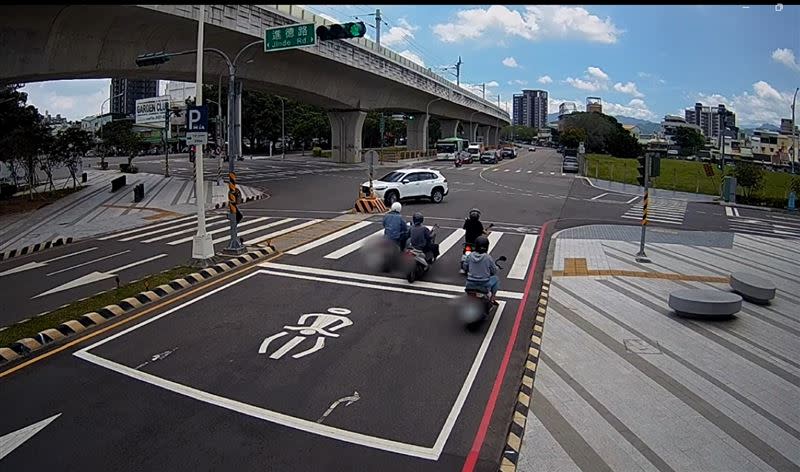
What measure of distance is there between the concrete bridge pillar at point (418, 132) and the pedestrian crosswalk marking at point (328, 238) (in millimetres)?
58373

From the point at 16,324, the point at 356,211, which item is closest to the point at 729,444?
the point at 16,324

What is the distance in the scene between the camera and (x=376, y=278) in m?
13.1

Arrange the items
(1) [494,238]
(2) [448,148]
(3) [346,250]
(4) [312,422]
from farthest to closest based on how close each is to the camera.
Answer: (2) [448,148] → (1) [494,238] → (3) [346,250] → (4) [312,422]

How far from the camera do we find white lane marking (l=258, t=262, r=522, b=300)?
1230cm

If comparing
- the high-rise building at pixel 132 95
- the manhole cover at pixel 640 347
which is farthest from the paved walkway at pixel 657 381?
the high-rise building at pixel 132 95

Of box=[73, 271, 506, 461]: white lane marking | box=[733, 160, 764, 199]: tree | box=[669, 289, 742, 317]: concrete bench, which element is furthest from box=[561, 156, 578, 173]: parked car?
box=[73, 271, 506, 461]: white lane marking

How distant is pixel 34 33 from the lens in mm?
22828

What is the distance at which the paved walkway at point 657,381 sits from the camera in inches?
242

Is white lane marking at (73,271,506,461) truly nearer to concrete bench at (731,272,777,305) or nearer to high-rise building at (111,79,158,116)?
concrete bench at (731,272,777,305)

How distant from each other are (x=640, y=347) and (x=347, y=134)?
2077 inches

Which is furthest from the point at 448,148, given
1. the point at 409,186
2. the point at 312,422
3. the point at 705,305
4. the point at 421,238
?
the point at 312,422

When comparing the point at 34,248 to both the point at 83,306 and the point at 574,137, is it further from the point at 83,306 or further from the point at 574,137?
the point at 574,137

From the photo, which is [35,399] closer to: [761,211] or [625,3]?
[625,3]

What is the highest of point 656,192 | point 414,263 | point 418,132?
point 418,132
